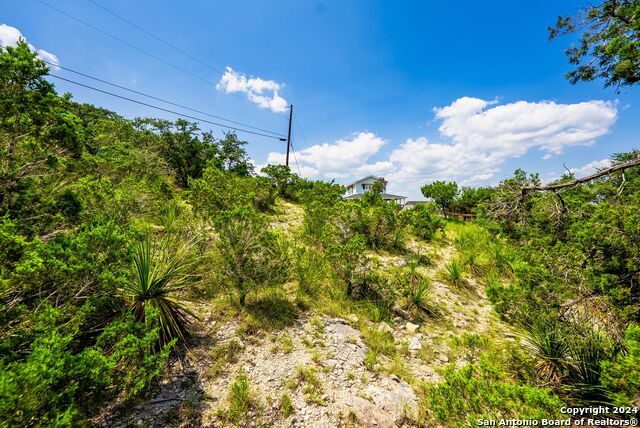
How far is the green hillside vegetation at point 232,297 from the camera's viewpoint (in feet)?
6.75

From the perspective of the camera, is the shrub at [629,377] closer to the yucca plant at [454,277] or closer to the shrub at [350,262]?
the shrub at [350,262]

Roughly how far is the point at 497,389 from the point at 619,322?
2.57 meters

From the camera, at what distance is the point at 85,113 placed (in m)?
27.4

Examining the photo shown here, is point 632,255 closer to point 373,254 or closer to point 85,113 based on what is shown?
point 373,254

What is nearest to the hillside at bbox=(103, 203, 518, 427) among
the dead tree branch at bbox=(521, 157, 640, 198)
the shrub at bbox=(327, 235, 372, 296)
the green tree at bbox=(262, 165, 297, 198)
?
the shrub at bbox=(327, 235, 372, 296)

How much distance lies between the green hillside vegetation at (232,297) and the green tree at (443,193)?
562 inches

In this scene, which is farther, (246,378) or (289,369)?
(289,369)

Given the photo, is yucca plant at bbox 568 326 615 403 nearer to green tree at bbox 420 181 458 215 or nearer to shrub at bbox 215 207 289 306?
shrub at bbox 215 207 289 306

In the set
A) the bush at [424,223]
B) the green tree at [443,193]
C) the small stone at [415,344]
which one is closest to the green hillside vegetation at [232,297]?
the small stone at [415,344]

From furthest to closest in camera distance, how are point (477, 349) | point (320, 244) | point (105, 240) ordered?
point (320, 244)
point (477, 349)
point (105, 240)

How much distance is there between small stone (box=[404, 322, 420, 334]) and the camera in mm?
4921

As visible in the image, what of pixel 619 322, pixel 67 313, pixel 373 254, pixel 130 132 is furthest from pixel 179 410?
pixel 130 132

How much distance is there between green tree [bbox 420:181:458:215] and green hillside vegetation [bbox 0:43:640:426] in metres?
14.3

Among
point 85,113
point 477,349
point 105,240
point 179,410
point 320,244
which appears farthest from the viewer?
point 85,113
